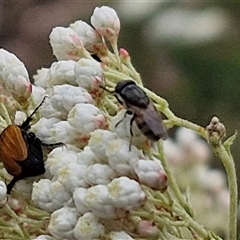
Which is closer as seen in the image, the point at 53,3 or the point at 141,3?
the point at 141,3

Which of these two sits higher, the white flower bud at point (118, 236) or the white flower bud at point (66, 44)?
the white flower bud at point (66, 44)

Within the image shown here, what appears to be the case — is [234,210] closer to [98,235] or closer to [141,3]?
[98,235]

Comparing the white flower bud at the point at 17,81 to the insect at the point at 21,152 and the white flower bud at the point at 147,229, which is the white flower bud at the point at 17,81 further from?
the white flower bud at the point at 147,229

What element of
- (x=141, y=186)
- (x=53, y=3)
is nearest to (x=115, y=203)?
(x=141, y=186)

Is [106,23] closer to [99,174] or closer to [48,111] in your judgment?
[48,111]

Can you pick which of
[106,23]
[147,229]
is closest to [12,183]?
[147,229]

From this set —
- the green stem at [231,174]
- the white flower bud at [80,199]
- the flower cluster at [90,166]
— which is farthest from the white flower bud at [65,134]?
the green stem at [231,174]
